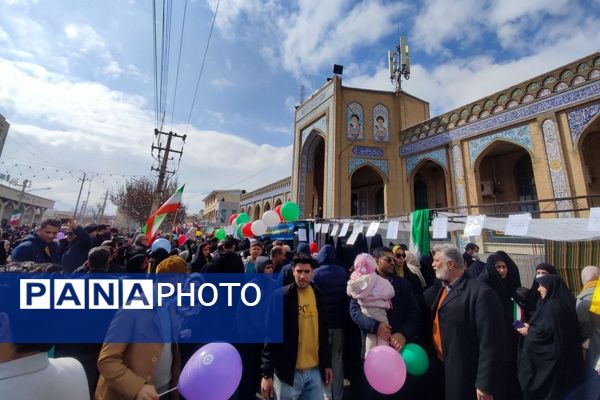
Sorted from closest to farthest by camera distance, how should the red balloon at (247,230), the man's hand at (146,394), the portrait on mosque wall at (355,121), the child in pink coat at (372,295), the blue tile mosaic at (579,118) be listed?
1. the man's hand at (146,394)
2. the child in pink coat at (372,295)
3. the blue tile mosaic at (579,118)
4. the red balloon at (247,230)
5. the portrait on mosque wall at (355,121)

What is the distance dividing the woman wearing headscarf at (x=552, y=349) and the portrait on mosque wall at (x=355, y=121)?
11161 millimetres

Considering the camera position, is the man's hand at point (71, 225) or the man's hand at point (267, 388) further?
the man's hand at point (71, 225)

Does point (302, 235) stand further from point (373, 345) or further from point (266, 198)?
point (266, 198)

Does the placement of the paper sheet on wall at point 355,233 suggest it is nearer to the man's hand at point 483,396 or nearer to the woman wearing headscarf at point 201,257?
the woman wearing headscarf at point 201,257

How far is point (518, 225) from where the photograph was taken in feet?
14.5

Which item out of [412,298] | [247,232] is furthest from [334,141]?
[412,298]

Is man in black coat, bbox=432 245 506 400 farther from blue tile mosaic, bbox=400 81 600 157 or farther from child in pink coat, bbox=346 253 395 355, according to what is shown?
blue tile mosaic, bbox=400 81 600 157

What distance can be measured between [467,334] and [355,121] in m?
12.1

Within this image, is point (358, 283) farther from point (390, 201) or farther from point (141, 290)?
point (390, 201)

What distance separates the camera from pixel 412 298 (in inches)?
103

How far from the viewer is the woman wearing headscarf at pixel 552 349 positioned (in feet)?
7.34

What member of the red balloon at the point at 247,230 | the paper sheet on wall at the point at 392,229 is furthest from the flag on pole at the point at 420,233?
the red balloon at the point at 247,230

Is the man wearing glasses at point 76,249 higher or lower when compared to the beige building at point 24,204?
lower

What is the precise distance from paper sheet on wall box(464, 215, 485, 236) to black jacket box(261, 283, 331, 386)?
4028 mm
